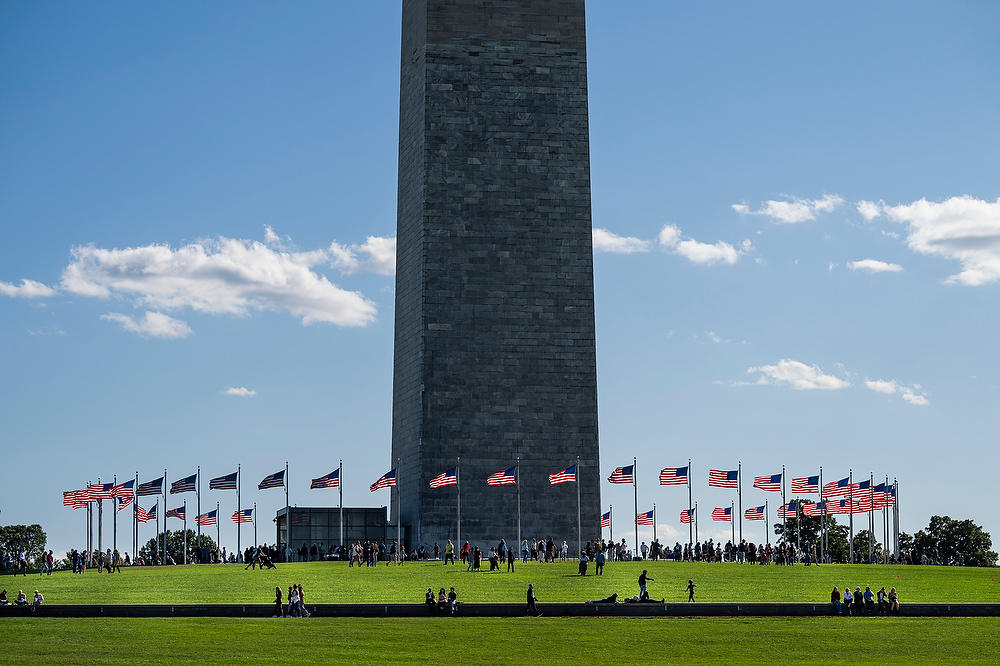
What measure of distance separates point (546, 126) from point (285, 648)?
141 feet

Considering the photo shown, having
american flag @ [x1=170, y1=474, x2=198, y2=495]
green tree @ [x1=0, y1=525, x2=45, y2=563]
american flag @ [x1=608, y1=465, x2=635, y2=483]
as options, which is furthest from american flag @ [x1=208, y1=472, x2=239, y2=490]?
green tree @ [x1=0, y1=525, x2=45, y2=563]

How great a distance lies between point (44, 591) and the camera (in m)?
44.7

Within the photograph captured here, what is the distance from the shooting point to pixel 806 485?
62250 millimetres

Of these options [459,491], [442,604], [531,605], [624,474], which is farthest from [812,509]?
[442,604]

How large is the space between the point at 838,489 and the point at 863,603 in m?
20.5

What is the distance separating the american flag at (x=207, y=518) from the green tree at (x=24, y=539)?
4180 cm

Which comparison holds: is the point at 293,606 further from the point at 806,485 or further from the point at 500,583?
the point at 806,485

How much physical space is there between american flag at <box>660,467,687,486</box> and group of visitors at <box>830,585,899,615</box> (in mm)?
18802

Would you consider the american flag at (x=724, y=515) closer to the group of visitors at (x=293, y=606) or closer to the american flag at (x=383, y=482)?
the american flag at (x=383, y=482)

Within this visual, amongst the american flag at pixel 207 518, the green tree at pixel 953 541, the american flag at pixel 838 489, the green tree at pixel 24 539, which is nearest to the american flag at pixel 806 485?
the american flag at pixel 838 489

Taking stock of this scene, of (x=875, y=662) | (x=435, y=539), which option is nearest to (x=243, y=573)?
(x=435, y=539)

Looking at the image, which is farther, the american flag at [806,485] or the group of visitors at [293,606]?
the american flag at [806,485]

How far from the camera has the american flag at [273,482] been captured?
6097cm

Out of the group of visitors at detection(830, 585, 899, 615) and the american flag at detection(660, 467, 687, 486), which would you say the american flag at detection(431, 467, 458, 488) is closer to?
the american flag at detection(660, 467, 687, 486)
